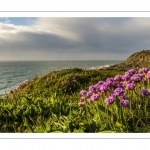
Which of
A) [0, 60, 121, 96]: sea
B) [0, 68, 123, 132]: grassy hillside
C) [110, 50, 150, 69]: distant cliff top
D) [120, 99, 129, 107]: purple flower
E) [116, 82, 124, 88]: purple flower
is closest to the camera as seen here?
[120, 99, 129, 107]: purple flower

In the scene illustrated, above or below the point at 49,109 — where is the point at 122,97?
above

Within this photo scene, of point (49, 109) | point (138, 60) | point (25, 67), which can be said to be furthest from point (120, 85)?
point (138, 60)

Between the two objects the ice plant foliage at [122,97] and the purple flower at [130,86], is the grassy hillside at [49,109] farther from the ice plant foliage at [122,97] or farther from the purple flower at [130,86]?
the purple flower at [130,86]

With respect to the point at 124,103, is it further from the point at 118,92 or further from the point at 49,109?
the point at 49,109

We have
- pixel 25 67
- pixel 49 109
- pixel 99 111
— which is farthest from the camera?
pixel 25 67

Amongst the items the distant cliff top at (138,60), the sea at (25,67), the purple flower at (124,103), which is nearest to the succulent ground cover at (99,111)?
the purple flower at (124,103)

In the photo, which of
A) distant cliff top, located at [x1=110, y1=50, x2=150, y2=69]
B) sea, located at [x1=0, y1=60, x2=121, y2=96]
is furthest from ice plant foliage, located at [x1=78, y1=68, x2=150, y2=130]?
distant cliff top, located at [x1=110, y1=50, x2=150, y2=69]

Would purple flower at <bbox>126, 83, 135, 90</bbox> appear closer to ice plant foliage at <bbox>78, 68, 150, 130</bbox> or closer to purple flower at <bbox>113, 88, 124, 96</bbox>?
ice plant foliage at <bbox>78, 68, 150, 130</bbox>
